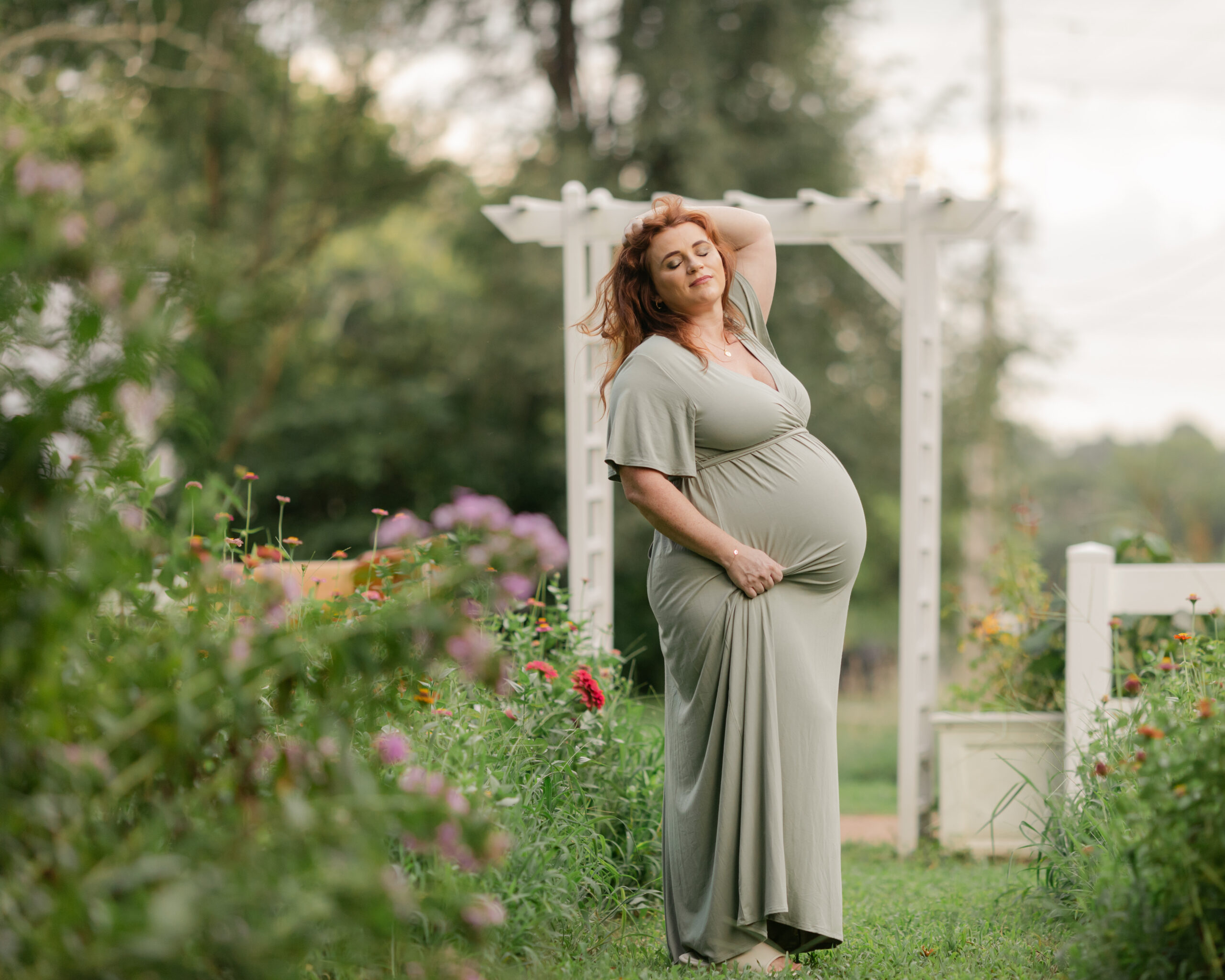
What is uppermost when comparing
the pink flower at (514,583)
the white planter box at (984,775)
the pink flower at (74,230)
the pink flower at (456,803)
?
the pink flower at (74,230)

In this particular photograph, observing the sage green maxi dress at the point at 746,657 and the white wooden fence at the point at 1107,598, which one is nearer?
the sage green maxi dress at the point at 746,657

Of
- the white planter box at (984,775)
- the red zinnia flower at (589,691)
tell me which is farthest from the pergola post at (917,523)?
the red zinnia flower at (589,691)

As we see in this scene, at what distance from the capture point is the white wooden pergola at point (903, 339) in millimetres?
4504

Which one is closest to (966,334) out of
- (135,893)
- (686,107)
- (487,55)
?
(686,107)

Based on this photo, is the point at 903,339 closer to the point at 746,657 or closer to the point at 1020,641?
the point at 1020,641

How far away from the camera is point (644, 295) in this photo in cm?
285

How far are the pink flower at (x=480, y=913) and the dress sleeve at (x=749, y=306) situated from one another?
176 cm

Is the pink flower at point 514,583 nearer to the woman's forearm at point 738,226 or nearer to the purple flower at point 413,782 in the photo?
the purple flower at point 413,782

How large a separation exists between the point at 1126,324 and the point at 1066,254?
1.90 m

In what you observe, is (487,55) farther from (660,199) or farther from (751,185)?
(660,199)

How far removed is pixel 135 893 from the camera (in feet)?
4.32

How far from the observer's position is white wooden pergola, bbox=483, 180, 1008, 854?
4504mm

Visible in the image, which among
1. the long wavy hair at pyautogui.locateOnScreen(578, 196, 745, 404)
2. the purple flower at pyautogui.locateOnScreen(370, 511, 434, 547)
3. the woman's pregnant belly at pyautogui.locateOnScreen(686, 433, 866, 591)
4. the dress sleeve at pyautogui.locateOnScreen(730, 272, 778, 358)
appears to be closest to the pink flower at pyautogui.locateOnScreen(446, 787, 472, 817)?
the purple flower at pyautogui.locateOnScreen(370, 511, 434, 547)

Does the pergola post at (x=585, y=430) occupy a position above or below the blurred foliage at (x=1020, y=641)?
above
